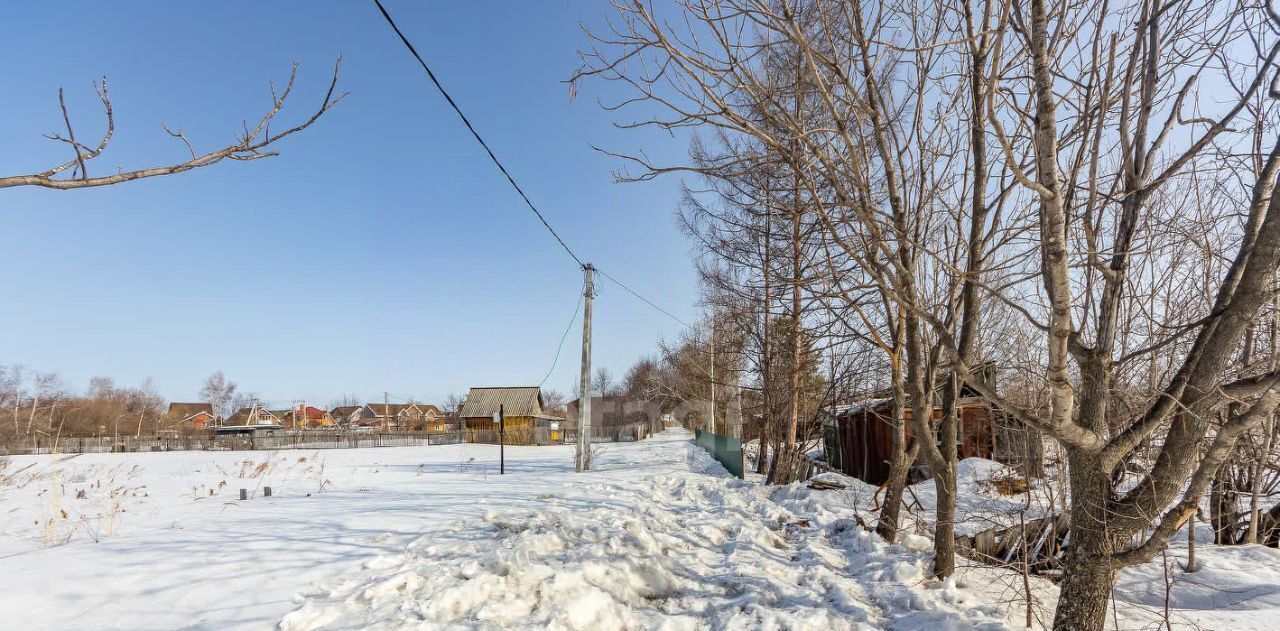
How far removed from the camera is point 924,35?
360cm

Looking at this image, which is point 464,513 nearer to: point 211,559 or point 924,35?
point 211,559

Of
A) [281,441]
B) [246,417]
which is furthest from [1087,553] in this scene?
[246,417]

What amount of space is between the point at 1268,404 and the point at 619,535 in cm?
426

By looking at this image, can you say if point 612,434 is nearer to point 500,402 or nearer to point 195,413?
point 500,402

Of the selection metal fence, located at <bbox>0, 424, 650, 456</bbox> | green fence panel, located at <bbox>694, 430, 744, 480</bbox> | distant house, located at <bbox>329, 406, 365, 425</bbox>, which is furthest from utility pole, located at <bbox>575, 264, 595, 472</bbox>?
distant house, located at <bbox>329, 406, 365, 425</bbox>

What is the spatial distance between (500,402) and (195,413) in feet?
214

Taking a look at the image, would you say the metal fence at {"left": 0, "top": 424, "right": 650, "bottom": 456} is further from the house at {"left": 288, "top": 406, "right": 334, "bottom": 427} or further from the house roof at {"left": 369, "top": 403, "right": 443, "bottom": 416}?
the house roof at {"left": 369, "top": 403, "right": 443, "bottom": 416}

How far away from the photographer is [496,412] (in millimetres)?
35594

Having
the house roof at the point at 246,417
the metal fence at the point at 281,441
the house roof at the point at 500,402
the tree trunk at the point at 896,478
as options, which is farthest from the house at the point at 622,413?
the tree trunk at the point at 896,478

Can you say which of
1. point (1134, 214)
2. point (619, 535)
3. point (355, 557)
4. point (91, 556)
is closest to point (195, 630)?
point (355, 557)

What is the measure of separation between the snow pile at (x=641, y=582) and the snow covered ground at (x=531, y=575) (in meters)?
0.02

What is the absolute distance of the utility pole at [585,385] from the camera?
12.1 m

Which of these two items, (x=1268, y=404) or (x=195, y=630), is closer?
(x=1268, y=404)

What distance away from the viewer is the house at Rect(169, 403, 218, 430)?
66.8 metres
